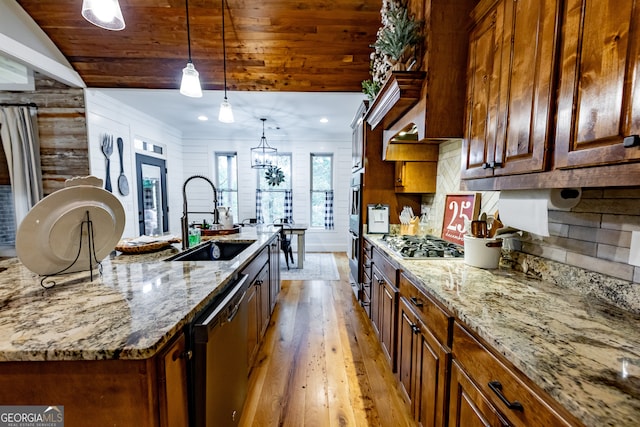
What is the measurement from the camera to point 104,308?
0.97m

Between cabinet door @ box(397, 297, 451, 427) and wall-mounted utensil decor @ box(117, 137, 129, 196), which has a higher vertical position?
wall-mounted utensil decor @ box(117, 137, 129, 196)

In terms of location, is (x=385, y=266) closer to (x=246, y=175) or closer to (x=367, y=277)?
(x=367, y=277)

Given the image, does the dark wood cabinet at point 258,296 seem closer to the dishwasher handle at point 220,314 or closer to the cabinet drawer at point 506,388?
the dishwasher handle at point 220,314

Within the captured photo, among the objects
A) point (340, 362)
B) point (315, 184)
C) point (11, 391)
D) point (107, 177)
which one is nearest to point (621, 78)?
point (11, 391)

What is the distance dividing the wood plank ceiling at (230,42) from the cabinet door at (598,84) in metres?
2.41

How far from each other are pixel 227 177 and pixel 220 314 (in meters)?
5.64

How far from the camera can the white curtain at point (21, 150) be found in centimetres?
320

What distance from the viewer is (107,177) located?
3689 millimetres

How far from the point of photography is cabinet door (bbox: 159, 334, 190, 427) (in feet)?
2.67

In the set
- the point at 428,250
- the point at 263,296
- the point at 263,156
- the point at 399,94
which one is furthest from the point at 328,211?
the point at 399,94

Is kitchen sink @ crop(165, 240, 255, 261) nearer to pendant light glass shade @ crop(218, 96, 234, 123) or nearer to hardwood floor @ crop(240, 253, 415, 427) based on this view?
hardwood floor @ crop(240, 253, 415, 427)

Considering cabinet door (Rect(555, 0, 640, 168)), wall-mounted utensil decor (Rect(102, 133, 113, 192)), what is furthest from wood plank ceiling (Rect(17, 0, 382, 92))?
cabinet door (Rect(555, 0, 640, 168))

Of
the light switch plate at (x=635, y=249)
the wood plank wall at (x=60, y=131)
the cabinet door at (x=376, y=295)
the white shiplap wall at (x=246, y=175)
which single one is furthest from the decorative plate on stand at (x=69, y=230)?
the white shiplap wall at (x=246, y=175)

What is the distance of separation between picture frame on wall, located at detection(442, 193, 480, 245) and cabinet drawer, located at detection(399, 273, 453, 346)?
2.92ft
